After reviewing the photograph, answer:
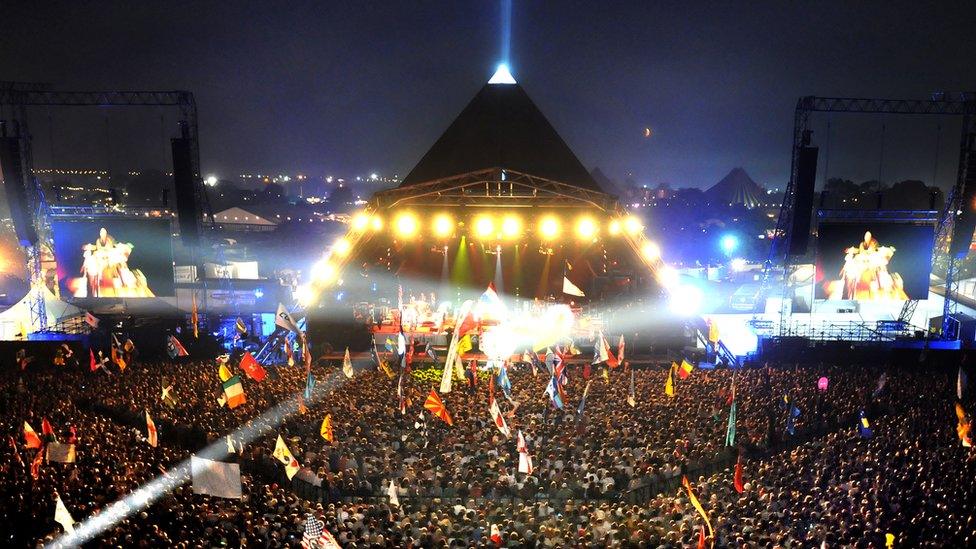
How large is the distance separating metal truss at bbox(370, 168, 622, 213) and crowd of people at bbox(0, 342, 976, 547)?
511cm

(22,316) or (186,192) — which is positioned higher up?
(186,192)

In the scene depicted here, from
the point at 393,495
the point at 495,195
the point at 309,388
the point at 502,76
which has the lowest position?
the point at 393,495

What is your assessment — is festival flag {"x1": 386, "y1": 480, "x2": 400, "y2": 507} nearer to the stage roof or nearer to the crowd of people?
the crowd of people

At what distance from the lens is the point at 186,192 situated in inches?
784

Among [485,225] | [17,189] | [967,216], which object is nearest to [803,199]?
[967,216]

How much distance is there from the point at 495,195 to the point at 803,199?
9672 mm

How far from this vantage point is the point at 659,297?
22.2m

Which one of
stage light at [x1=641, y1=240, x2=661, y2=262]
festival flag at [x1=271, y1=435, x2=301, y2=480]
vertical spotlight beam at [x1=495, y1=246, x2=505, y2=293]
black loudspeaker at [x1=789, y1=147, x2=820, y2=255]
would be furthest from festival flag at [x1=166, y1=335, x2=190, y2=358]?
black loudspeaker at [x1=789, y1=147, x2=820, y2=255]

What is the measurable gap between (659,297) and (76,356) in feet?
61.1

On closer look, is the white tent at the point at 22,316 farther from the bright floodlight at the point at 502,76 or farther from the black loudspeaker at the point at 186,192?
the bright floodlight at the point at 502,76

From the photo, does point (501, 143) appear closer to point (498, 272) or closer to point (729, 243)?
point (498, 272)

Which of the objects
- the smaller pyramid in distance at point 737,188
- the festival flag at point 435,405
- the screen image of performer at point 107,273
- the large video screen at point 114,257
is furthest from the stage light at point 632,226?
the smaller pyramid in distance at point 737,188

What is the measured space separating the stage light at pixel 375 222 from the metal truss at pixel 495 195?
1.25ft

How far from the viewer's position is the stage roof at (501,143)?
72.7 ft
